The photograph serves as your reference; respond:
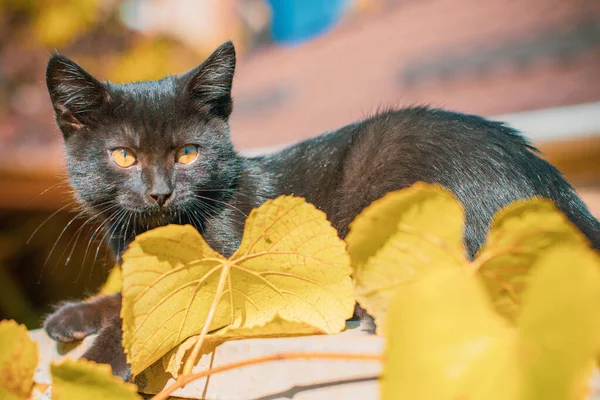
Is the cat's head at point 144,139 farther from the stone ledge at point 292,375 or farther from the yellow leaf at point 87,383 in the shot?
the yellow leaf at point 87,383

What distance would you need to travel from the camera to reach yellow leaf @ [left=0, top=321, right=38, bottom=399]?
0.52 metres

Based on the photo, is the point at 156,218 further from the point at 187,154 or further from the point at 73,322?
the point at 73,322

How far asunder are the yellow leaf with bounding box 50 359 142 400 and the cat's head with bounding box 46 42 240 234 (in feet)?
2.35

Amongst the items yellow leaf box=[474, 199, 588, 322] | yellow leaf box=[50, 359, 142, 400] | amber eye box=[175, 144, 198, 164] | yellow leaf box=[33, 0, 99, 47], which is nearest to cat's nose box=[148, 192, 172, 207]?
amber eye box=[175, 144, 198, 164]

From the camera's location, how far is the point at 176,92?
128cm

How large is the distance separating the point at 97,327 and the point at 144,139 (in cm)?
41

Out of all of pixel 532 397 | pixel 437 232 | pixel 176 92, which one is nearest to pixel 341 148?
pixel 176 92

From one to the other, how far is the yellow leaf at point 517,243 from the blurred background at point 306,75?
73.8 inches

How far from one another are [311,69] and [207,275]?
4.67 meters

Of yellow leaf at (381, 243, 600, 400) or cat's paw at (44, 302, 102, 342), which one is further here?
cat's paw at (44, 302, 102, 342)

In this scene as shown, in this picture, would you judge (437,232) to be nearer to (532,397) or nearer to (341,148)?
(532,397)

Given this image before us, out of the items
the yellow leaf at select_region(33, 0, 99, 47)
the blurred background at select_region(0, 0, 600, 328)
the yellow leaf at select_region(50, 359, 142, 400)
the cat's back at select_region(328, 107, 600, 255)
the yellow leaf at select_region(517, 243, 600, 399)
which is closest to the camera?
the yellow leaf at select_region(517, 243, 600, 399)

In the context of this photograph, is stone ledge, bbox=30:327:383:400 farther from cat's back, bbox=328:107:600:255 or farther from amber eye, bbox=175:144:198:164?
amber eye, bbox=175:144:198:164

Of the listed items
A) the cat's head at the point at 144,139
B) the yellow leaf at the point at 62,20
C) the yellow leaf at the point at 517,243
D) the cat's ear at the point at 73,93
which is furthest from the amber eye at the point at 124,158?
the yellow leaf at the point at 62,20
